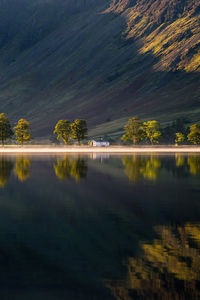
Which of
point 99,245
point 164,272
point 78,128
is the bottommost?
point 164,272

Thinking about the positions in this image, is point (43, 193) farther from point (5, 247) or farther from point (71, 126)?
point (71, 126)

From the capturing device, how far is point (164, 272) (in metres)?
19.3

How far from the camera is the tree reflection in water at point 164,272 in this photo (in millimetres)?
17281

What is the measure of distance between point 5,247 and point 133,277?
8.08m

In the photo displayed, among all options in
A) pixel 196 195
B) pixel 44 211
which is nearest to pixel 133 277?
pixel 44 211

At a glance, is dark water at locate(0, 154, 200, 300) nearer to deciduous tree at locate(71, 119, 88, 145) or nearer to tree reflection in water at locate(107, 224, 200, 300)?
tree reflection in water at locate(107, 224, 200, 300)

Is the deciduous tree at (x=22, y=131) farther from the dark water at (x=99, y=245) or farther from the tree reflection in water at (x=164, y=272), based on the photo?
the tree reflection in water at (x=164, y=272)

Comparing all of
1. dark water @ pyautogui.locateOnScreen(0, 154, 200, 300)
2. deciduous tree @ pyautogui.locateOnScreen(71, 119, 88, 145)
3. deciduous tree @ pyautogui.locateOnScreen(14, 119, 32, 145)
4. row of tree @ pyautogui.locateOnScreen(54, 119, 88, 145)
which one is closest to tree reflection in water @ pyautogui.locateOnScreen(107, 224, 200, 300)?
dark water @ pyautogui.locateOnScreen(0, 154, 200, 300)

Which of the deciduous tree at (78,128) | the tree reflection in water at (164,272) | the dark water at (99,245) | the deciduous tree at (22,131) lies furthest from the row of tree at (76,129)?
the tree reflection in water at (164,272)

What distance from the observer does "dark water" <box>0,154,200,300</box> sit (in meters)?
17.8

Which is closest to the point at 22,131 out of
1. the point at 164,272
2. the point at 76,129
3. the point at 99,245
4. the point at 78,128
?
the point at 76,129

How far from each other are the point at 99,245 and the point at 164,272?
207 inches

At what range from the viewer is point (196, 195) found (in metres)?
43.8

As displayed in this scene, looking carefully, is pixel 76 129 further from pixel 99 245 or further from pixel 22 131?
pixel 99 245
